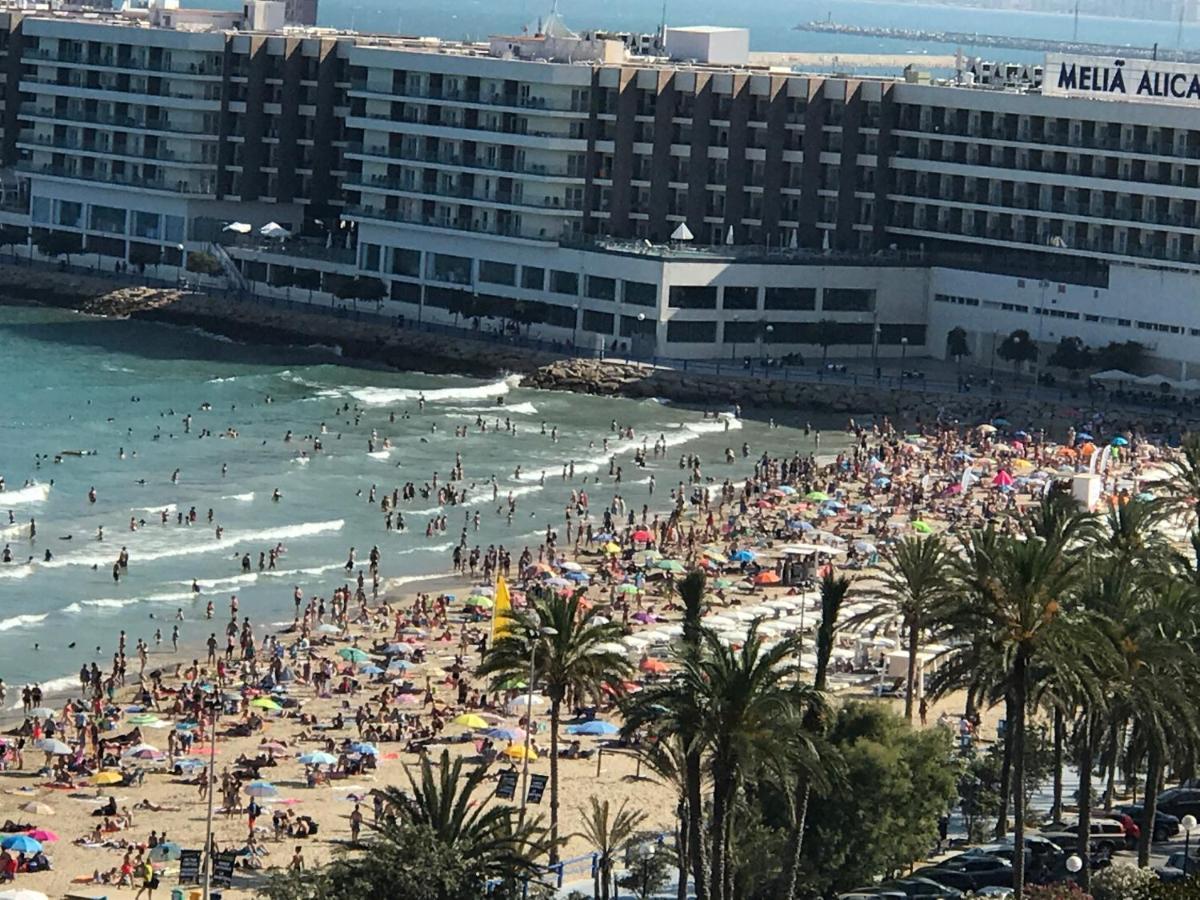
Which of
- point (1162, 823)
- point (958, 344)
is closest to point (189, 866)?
point (1162, 823)

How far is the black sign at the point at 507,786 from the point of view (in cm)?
5803

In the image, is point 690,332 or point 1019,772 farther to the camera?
point 690,332

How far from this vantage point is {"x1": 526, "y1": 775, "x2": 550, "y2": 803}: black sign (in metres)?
59.4

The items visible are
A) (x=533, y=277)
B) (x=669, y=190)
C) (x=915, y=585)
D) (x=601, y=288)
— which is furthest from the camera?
(x=669, y=190)

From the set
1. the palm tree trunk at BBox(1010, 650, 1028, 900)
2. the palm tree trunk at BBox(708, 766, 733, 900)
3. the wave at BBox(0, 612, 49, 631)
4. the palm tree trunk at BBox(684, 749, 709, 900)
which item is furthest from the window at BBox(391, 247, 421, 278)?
the palm tree trunk at BBox(708, 766, 733, 900)

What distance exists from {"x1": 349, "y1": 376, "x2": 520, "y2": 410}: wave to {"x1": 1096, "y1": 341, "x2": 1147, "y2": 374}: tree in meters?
25.7

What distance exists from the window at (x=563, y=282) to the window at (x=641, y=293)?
10.5ft

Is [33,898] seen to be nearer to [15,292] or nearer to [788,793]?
[788,793]

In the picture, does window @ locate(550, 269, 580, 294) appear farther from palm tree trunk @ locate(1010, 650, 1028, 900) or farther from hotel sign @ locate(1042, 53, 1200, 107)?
palm tree trunk @ locate(1010, 650, 1028, 900)

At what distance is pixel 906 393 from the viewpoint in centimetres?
12088

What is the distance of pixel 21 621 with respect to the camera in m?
79.7

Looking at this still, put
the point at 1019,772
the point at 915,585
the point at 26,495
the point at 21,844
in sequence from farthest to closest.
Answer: the point at 26,495 < the point at 915,585 < the point at 21,844 < the point at 1019,772

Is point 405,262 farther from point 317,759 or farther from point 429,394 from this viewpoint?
point 317,759

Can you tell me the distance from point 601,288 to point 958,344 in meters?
16.3
